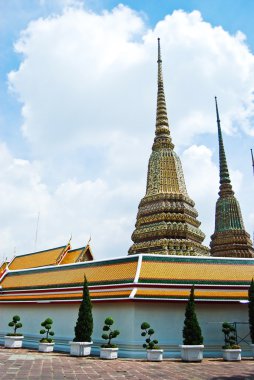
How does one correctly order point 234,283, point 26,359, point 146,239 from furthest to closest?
1. point 146,239
2. point 234,283
3. point 26,359

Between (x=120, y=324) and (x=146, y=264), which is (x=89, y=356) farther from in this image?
(x=146, y=264)

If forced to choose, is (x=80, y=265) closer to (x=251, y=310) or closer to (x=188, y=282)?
(x=188, y=282)

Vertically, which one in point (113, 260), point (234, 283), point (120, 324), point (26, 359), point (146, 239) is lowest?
point (26, 359)

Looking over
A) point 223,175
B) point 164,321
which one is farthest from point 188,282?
point 223,175

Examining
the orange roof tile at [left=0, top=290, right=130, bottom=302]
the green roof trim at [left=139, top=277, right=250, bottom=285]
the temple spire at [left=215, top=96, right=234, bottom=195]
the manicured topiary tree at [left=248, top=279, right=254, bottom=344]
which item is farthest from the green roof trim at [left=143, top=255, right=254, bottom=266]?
the temple spire at [left=215, top=96, right=234, bottom=195]

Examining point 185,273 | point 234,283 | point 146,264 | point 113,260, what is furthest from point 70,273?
point 234,283

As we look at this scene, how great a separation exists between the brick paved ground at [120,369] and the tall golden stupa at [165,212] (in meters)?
11.7

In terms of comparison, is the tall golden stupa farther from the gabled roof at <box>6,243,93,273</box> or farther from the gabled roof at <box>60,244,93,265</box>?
the gabled roof at <box>6,243,93,273</box>

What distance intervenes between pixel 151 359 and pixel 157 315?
88.6 inches

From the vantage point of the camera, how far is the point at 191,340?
16.0 m

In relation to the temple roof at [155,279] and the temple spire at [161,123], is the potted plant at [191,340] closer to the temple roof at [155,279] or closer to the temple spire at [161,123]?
the temple roof at [155,279]

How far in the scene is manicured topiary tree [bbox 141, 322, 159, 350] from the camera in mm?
16250

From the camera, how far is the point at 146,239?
1131 inches

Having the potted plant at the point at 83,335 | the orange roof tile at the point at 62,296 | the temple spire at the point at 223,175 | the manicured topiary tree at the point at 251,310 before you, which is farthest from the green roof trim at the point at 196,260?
the temple spire at the point at 223,175
